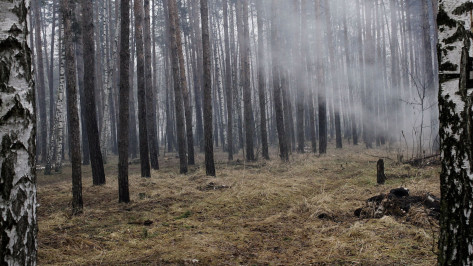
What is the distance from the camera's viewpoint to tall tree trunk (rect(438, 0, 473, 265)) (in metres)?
2.24

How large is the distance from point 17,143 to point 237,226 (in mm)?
4380

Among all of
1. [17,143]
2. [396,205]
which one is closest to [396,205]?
[396,205]

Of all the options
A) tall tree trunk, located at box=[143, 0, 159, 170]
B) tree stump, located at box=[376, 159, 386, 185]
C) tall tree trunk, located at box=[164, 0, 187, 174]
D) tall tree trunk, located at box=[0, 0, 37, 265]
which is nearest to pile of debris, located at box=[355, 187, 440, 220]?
tree stump, located at box=[376, 159, 386, 185]

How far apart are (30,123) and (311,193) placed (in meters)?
7.28

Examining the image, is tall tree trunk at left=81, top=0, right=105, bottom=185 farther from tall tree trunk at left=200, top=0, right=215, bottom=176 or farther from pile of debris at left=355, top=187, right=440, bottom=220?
pile of debris at left=355, top=187, right=440, bottom=220

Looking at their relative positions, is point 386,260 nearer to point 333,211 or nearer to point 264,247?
point 264,247

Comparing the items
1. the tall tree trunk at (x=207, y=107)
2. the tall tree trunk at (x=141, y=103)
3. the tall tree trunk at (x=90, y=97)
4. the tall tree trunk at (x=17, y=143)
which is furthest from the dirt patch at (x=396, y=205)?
the tall tree trunk at (x=90, y=97)

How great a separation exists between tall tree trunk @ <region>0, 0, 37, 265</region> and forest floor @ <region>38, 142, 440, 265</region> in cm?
246

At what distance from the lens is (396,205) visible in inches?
219

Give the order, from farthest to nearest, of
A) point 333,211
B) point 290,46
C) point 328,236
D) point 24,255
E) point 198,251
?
point 290,46 → point 333,211 → point 328,236 → point 198,251 → point 24,255

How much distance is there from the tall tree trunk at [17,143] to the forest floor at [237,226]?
246cm

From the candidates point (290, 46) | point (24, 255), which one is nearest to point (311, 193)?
point (24, 255)

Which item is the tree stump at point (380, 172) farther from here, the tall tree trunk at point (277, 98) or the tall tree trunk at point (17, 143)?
the tall tree trunk at point (17, 143)

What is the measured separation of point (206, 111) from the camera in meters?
11.4
